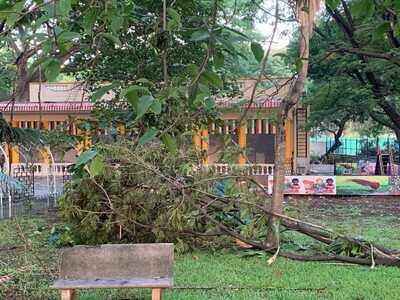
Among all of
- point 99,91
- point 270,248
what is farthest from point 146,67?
point 99,91

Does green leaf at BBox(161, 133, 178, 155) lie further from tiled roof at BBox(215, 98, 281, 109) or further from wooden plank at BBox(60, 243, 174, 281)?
wooden plank at BBox(60, 243, 174, 281)

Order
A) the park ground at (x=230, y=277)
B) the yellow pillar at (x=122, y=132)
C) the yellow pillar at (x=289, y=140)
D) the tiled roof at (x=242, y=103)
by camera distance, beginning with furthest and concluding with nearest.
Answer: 1. the yellow pillar at (x=289, y=140)
2. the tiled roof at (x=242, y=103)
3. the yellow pillar at (x=122, y=132)
4. the park ground at (x=230, y=277)

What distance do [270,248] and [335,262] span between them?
90cm

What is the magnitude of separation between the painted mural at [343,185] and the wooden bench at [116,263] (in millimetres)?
10322

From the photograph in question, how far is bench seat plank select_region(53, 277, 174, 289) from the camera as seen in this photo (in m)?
4.23

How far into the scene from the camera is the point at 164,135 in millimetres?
1422

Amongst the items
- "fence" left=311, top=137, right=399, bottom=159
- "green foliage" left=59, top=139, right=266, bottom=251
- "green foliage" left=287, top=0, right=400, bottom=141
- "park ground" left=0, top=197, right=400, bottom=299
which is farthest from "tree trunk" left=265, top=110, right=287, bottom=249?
"fence" left=311, top=137, right=399, bottom=159

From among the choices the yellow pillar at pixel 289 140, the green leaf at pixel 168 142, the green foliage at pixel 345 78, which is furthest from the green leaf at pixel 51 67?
the yellow pillar at pixel 289 140

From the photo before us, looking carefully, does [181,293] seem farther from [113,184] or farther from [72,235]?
[72,235]

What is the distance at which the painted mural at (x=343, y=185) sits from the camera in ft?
48.1

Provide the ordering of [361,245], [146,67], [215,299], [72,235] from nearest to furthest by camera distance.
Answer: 1. [215,299]
2. [361,245]
3. [72,235]
4. [146,67]

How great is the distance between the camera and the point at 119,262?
467 cm

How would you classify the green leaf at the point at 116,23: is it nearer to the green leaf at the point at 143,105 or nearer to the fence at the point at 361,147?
the green leaf at the point at 143,105

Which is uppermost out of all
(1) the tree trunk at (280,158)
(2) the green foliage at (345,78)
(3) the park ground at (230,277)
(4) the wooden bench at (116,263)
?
(2) the green foliage at (345,78)
